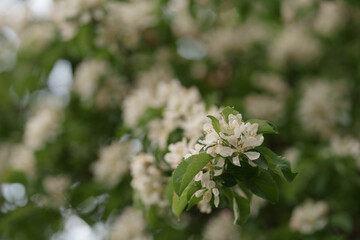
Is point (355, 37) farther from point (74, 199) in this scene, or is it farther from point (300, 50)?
point (74, 199)

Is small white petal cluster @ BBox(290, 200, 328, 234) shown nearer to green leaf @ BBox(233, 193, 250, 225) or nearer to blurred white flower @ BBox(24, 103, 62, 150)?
green leaf @ BBox(233, 193, 250, 225)

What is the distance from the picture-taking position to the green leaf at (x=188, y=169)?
1.11 metres

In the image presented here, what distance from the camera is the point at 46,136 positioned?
2.61 m

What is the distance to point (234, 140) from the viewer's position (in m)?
1.14

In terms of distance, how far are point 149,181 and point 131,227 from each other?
2.67 feet

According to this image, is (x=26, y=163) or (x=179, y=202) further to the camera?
(x=26, y=163)

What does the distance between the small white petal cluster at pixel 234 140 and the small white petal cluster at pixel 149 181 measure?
0.48m

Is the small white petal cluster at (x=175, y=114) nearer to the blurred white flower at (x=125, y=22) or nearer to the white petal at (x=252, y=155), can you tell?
the white petal at (x=252, y=155)

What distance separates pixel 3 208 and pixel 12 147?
0.47m

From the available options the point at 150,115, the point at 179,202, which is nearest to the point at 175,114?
the point at 150,115

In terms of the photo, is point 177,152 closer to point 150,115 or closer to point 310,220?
point 150,115

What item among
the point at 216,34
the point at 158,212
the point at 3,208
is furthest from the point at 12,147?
the point at 158,212

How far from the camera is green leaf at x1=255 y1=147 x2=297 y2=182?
1.14 metres

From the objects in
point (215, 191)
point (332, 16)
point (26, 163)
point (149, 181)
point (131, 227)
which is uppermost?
point (215, 191)
